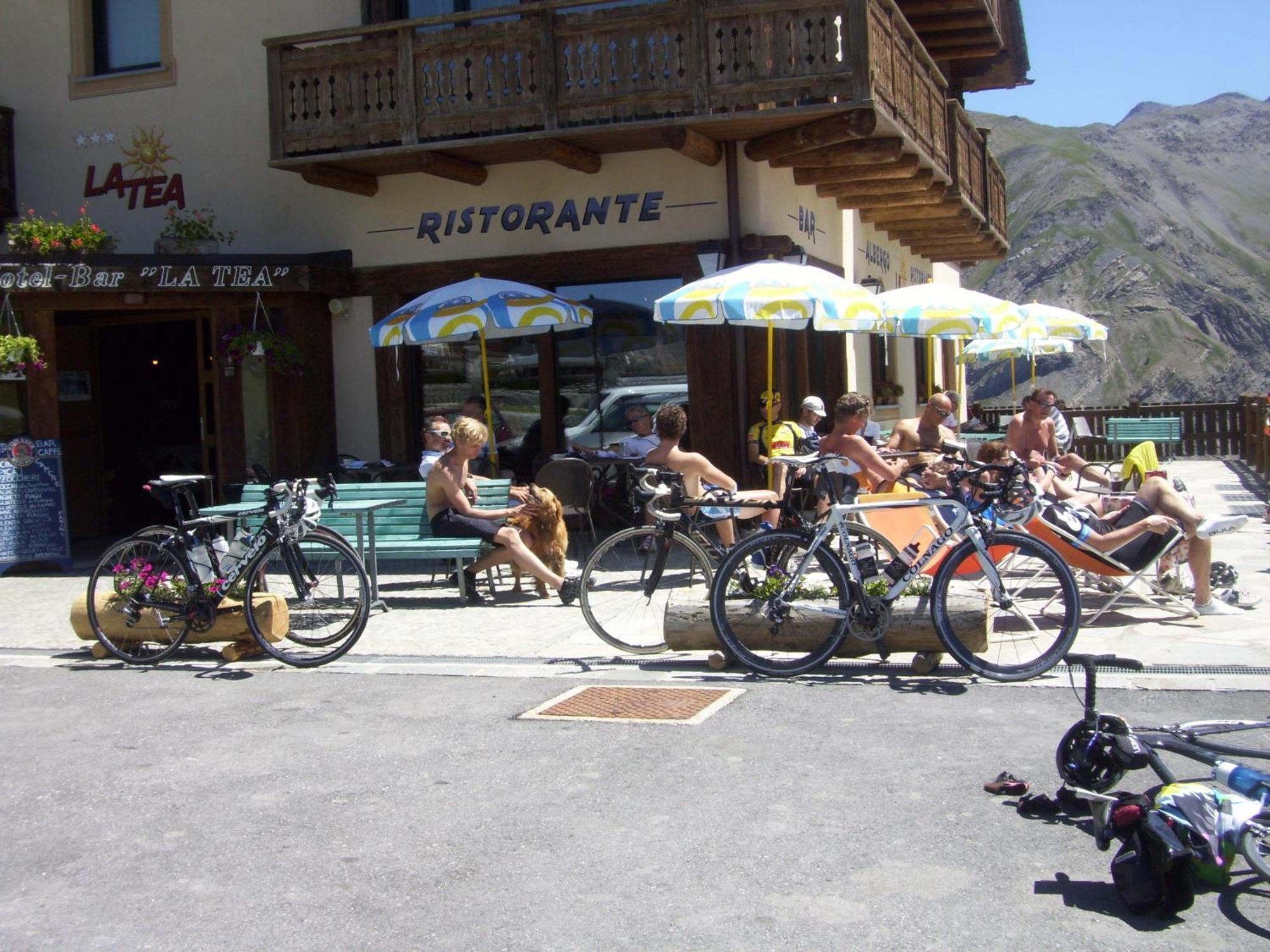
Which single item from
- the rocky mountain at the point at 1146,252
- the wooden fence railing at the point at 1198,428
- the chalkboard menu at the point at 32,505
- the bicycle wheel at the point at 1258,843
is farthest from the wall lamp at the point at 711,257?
the rocky mountain at the point at 1146,252

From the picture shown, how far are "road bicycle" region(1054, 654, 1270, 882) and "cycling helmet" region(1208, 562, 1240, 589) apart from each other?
4.62m

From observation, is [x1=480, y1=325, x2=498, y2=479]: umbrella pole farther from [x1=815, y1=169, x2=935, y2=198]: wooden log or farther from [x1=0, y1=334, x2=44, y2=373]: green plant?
[x1=815, y1=169, x2=935, y2=198]: wooden log

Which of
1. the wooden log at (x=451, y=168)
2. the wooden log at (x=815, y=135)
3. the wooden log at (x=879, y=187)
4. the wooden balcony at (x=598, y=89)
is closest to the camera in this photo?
the wooden balcony at (x=598, y=89)

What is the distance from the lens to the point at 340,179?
1374 centimetres

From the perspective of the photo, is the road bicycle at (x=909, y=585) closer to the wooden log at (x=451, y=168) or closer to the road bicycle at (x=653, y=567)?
the road bicycle at (x=653, y=567)

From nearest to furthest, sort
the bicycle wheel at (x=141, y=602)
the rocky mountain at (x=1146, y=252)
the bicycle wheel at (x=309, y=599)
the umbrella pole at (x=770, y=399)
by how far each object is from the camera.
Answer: the bicycle wheel at (x=309, y=599), the bicycle wheel at (x=141, y=602), the umbrella pole at (x=770, y=399), the rocky mountain at (x=1146, y=252)

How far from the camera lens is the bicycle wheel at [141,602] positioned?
8.19m

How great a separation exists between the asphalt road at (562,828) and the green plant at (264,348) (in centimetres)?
671

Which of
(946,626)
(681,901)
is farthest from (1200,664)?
(681,901)

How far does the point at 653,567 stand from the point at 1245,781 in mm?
4065

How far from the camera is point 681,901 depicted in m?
4.21

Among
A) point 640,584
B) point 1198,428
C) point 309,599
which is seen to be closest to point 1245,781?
point 640,584

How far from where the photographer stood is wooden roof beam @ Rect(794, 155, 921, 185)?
14140mm

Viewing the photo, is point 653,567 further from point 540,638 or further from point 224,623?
point 224,623
